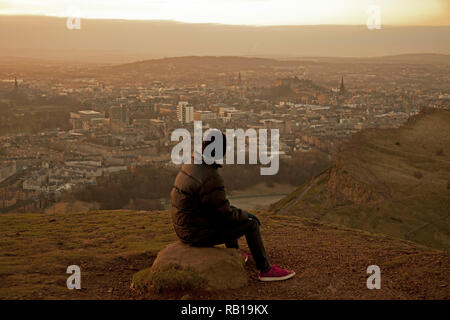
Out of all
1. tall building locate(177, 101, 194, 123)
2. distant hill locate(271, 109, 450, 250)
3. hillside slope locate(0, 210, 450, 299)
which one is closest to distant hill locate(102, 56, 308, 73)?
tall building locate(177, 101, 194, 123)

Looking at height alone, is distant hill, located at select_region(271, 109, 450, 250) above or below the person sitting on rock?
below

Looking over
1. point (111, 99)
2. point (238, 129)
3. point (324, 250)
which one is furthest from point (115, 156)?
point (324, 250)

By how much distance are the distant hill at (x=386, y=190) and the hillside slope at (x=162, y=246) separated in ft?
19.9

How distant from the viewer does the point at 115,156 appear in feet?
131

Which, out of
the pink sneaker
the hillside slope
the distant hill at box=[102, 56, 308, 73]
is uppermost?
the distant hill at box=[102, 56, 308, 73]

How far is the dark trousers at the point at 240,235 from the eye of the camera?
6859 millimetres

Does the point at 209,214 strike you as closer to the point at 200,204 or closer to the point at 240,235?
the point at 200,204

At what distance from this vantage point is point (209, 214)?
6758 millimetres

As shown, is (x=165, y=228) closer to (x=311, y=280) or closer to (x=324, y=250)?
(x=324, y=250)

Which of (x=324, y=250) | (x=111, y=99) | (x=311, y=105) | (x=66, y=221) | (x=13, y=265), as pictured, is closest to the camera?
(x=13, y=265)

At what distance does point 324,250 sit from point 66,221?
5695 millimetres

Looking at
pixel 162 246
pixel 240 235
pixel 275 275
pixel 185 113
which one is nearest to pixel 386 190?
pixel 162 246

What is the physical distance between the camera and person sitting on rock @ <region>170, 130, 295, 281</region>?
6668 millimetres

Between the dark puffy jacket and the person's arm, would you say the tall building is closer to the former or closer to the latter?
the dark puffy jacket
